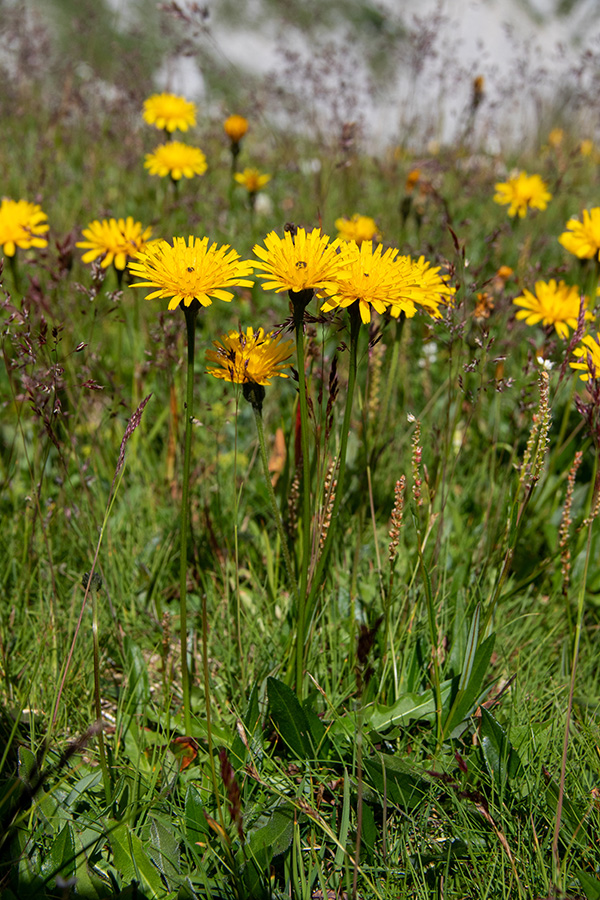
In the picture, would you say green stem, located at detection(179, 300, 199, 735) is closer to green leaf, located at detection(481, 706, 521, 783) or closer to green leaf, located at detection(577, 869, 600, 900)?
green leaf, located at detection(481, 706, 521, 783)

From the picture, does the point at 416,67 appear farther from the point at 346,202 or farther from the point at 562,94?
the point at 562,94

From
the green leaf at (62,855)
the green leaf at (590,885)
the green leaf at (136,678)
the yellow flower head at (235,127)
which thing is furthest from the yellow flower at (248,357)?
the yellow flower head at (235,127)

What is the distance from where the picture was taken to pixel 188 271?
102cm

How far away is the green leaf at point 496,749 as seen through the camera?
118 centimetres

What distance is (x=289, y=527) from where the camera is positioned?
1.61m

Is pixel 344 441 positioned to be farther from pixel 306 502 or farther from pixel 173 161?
pixel 173 161

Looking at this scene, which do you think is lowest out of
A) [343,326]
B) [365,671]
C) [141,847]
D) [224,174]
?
[141,847]

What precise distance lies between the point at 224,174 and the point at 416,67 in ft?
6.81

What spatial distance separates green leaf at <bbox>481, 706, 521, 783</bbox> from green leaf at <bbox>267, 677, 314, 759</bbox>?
0.33m

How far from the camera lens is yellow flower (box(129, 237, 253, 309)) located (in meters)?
1.01

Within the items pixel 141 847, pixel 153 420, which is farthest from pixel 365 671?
pixel 153 420

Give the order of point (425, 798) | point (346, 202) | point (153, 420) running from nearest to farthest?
point (425, 798)
point (153, 420)
point (346, 202)

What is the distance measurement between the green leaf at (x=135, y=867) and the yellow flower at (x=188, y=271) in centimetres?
89

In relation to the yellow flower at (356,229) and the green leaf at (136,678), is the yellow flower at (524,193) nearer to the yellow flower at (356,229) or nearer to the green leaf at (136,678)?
the yellow flower at (356,229)
